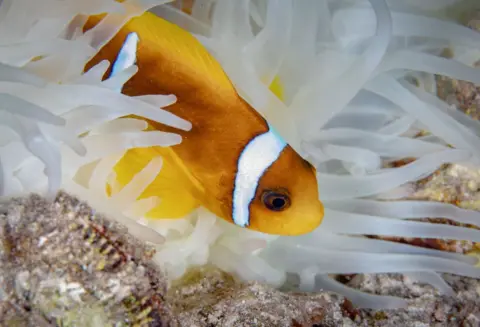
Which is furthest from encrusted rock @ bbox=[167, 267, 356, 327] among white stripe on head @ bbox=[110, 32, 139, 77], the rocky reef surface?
white stripe on head @ bbox=[110, 32, 139, 77]

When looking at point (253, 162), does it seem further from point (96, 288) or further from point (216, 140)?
point (96, 288)

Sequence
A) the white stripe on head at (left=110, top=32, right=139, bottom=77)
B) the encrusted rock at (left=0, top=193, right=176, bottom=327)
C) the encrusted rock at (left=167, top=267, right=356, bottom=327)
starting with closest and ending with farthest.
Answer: the encrusted rock at (left=0, top=193, right=176, bottom=327) < the encrusted rock at (left=167, top=267, right=356, bottom=327) < the white stripe on head at (left=110, top=32, right=139, bottom=77)

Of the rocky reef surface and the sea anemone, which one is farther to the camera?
the sea anemone

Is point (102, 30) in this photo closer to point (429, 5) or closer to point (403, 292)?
point (429, 5)

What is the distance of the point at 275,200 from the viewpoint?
1.08m

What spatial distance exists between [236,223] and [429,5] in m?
0.69

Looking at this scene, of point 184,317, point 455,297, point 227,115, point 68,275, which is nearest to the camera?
point 68,275

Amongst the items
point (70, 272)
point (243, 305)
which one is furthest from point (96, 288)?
point (243, 305)

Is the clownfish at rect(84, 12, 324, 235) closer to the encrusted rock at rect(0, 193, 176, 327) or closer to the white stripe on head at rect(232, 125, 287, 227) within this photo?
the white stripe on head at rect(232, 125, 287, 227)

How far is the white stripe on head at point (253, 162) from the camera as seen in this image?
1085mm

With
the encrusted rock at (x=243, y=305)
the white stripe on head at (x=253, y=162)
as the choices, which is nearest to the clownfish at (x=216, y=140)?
the white stripe on head at (x=253, y=162)

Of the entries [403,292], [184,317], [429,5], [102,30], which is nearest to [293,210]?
[184,317]

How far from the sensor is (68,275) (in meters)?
0.79

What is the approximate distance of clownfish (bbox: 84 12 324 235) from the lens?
3.56 ft
